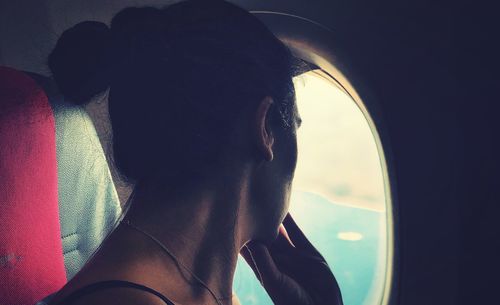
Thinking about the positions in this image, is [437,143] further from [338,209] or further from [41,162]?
[41,162]

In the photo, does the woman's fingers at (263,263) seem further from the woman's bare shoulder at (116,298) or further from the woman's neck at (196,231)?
the woman's bare shoulder at (116,298)

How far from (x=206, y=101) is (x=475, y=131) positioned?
2.22ft

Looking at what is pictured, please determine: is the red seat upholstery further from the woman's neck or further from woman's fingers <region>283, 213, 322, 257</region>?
woman's fingers <region>283, 213, 322, 257</region>

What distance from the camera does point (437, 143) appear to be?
0.91 meters

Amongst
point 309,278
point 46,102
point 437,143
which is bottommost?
point 309,278

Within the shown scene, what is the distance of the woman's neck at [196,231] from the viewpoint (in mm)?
667

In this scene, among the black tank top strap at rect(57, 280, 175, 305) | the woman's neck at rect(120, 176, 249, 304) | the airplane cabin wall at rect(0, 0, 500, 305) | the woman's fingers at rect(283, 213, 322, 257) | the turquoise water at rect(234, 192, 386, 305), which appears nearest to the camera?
the black tank top strap at rect(57, 280, 175, 305)

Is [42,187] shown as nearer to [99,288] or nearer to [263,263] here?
[99,288]

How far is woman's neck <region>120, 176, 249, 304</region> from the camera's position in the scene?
667mm

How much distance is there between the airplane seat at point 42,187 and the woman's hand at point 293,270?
489 millimetres

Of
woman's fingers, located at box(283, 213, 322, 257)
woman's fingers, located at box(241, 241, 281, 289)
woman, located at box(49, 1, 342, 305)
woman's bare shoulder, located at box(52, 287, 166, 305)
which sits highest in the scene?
woman, located at box(49, 1, 342, 305)

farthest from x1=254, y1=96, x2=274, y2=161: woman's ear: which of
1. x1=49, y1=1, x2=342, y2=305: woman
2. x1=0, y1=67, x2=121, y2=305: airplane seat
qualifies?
x1=0, y1=67, x2=121, y2=305: airplane seat

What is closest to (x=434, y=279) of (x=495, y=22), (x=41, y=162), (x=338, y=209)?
(x=338, y=209)

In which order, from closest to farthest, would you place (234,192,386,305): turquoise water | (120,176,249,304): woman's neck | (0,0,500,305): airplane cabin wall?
(120,176,249,304): woman's neck
(0,0,500,305): airplane cabin wall
(234,192,386,305): turquoise water
